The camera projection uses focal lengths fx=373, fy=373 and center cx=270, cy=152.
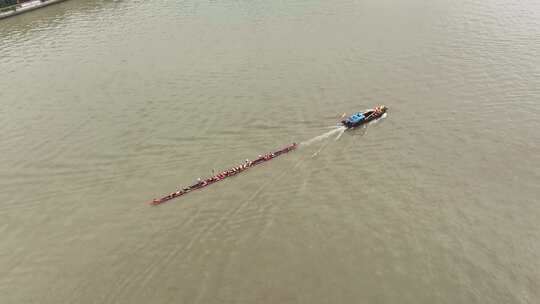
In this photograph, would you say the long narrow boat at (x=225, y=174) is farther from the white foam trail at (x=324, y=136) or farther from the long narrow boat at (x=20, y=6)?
the long narrow boat at (x=20, y=6)

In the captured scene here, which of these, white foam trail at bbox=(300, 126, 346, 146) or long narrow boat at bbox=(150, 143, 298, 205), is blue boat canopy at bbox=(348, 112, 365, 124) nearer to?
white foam trail at bbox=(300, 126, 346, 146)

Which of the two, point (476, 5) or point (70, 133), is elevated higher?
point (476, 5)

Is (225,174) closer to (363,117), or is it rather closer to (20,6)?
(363,117)

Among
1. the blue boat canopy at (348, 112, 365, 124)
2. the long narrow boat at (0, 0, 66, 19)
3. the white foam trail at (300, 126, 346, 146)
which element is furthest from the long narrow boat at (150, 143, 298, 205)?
the long narrow boat at (0, 0, 66, 19)

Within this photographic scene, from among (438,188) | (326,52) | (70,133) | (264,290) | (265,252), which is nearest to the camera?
(264,290)

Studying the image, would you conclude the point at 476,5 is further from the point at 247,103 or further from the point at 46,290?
the point at 46,290

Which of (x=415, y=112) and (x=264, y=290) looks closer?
(x=264, y=290)

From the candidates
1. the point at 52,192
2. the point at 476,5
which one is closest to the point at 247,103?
the point at 52,192
